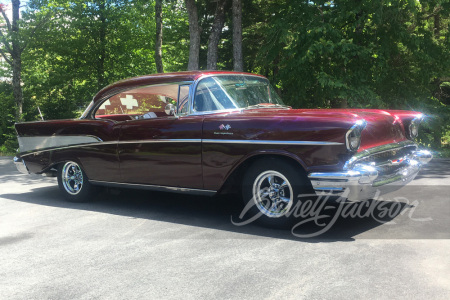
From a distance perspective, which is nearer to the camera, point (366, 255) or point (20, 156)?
point (366, 255)

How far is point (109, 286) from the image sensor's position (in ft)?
11.4

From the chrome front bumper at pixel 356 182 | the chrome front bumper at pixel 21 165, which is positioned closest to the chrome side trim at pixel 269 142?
the chrome front bumper at pixel 356 182

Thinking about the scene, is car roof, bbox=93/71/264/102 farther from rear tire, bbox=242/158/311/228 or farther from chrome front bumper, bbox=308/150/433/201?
chrome front bumper, bbox=308/150/433/201

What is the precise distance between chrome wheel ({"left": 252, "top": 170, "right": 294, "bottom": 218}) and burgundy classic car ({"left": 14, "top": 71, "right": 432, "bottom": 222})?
0.04ft

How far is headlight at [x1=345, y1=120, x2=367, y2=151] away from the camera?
4371 millimetres

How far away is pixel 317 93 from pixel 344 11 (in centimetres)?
246

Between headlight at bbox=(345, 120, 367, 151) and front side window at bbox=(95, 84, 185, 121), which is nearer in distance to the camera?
headlight at bbox=(345, 120, 367, 151)

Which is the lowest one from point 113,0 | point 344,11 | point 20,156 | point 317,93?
point 20,156

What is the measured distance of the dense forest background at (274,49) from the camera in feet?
42.3

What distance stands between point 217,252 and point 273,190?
1028 millimetres

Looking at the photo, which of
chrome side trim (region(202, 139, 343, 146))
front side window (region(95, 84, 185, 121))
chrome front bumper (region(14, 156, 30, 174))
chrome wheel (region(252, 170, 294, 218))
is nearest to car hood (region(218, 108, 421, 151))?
chrome side trim (region(202, 139, 343, 146))

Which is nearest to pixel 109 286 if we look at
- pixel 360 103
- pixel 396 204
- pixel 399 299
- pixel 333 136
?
pixel 399 299

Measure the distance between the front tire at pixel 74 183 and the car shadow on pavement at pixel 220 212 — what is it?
12 cm

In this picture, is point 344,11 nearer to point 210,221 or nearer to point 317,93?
point 317,93
